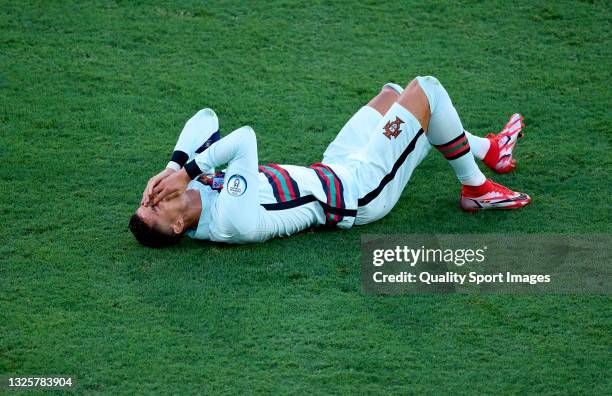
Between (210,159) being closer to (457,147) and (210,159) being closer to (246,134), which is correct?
(246,134)

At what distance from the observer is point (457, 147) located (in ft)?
17.7

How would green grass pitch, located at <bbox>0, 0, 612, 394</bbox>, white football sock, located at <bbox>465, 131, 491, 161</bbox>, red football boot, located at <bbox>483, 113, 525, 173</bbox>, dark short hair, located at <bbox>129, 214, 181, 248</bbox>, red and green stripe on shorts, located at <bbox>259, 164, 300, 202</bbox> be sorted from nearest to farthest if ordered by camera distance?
green grass pitch, located at <bbox>0, 0, 612, 394</bbox> < dark short hair, located at <bbox>129, 214, 181, 248</bbox> < red and green stripe on shorts, located at <bbox>259, 164, 300, 202</bbox> < white football sock, located at <bbox>465, 131, 491, 161</bbox> < red football boot, located at <bbox>483, 113, 525, 173</bbox>

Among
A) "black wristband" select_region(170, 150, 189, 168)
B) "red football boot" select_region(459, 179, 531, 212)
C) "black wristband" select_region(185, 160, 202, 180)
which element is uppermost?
"black wristband" select_region(170, 150, 189, 168)

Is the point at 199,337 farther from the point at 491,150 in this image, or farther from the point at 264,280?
the point at 491,150

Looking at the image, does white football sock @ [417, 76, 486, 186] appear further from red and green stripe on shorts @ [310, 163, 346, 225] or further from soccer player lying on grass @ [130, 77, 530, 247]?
red and green stripe on shorts @ [310, 163, 346, 225]

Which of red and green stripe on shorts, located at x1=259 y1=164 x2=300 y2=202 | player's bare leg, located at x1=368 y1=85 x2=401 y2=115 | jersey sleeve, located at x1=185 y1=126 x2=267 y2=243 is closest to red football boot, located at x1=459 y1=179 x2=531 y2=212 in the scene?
player's bare leg, located at x1=368 y1=85 x2=401 y2=115

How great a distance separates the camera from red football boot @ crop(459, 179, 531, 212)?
5.53 meters

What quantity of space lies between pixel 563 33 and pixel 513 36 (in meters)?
0.38

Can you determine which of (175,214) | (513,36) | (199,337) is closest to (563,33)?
(513,36)

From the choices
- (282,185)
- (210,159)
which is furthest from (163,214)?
(282,185)

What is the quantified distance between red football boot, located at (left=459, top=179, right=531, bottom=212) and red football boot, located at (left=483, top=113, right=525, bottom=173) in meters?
0.31

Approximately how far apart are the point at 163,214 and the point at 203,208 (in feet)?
0.74

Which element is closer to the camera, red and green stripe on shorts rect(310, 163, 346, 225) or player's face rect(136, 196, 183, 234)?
player's face rect(136, 196, 183, 234)

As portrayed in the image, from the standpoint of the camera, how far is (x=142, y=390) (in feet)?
13.8
